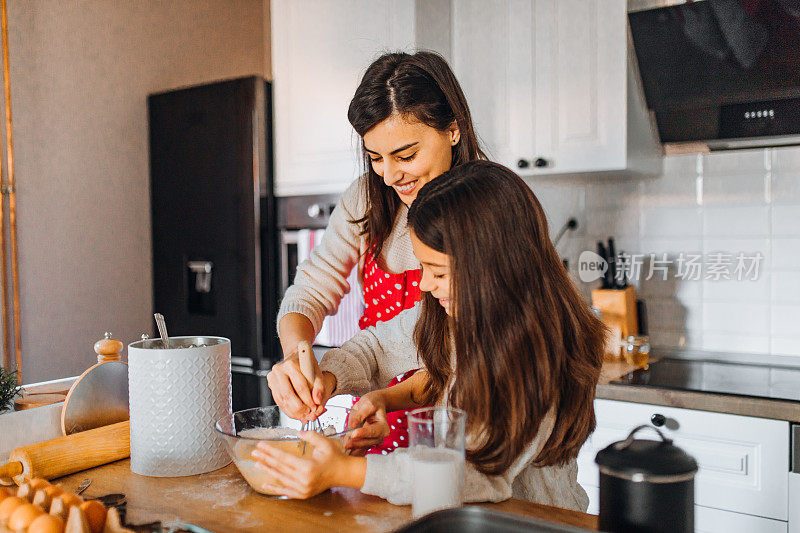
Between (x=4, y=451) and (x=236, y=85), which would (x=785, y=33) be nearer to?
(x=236, y=85)

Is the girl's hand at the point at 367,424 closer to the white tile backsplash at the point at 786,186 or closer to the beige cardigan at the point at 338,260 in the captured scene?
the beige cardigan at the point at 338,260

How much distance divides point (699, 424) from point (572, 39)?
1266mm

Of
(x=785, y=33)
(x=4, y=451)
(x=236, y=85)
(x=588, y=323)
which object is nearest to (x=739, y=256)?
(x=785, y=33)

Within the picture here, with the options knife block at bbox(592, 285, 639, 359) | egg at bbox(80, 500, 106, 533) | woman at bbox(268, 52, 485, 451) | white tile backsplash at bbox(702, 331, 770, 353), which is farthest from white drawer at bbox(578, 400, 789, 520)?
egg at bbox(80, 500, 106, 533)

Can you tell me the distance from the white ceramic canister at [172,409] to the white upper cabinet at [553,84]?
1493 millimetres

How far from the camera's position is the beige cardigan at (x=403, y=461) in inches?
35.3

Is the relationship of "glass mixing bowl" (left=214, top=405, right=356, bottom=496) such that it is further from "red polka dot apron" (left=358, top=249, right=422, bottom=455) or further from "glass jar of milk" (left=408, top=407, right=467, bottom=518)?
"red polka dot apron" (left=358, top=249, right=422, bottom=455)

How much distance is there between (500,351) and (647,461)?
11.6 inches

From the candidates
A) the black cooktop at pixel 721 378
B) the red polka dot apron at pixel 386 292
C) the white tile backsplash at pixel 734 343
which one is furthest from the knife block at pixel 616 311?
the red polka dot apron at pixel 386 292

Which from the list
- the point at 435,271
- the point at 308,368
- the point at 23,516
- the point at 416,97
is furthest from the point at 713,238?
the point at 23,516

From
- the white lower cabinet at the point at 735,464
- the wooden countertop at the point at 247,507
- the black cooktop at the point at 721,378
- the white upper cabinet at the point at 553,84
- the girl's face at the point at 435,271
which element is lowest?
the white lower cabinet at the point at 735,464

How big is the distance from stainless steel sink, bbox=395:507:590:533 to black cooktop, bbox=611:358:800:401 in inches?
48.5

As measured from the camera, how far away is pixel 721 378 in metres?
1.90

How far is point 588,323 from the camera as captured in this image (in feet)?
3.45
